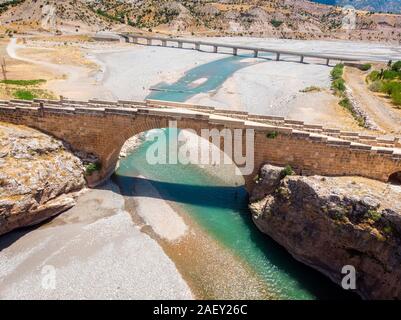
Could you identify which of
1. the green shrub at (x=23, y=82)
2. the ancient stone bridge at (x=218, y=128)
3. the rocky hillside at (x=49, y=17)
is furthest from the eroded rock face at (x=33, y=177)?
the rocky hillside at (x=49, y=17)

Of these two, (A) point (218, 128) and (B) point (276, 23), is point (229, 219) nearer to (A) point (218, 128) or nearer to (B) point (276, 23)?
(A) point (218, 128)

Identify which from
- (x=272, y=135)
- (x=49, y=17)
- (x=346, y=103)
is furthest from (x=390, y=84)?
(x=49, y=17)

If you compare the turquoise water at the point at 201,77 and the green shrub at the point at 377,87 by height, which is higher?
the green shrub at the point at 377,87

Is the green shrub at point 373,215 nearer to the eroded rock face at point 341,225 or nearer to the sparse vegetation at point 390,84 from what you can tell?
the eroded rock face at point 341,225
